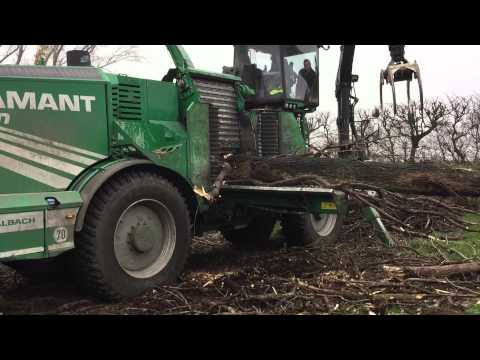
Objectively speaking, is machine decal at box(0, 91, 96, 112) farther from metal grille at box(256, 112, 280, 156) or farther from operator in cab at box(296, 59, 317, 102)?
operator in cab at box(296, 59, 317, 102)

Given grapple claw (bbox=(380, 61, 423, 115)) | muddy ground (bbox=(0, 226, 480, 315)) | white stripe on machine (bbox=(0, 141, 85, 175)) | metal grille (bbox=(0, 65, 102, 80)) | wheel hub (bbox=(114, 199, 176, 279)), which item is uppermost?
grapple claw (bbox=(380, 61, 423, 115))

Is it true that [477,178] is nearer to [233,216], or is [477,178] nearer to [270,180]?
[270,180]

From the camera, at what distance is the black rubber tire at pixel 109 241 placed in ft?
14.4

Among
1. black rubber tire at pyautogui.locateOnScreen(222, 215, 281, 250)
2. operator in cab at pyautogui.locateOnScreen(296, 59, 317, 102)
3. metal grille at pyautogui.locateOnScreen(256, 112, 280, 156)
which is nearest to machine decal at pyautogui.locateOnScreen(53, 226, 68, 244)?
metal grille at pyautogui.locateOnScreen(256, 112, 280, 156)

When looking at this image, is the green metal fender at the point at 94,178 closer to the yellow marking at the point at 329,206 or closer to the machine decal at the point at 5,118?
the machine decal at the point at 5,118

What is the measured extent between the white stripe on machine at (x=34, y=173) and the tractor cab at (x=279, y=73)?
303cm

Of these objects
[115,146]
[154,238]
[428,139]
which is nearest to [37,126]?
[115,146]

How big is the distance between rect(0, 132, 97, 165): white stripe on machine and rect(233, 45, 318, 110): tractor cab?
8.99 ft

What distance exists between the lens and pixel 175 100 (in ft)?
18.9

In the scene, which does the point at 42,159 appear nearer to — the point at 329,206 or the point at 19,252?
the point at 19,252

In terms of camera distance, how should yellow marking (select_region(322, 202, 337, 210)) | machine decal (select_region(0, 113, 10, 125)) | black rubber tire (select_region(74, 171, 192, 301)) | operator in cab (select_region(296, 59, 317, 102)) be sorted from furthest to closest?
operator in cab (select_region(296, 59, 317, 102)), yellow marking (select_region(322, 202, 337, 210)), black rubber tire (select_region(74, 171, 192, 301)), machine decal (select_region(0, 113, 10, 125))

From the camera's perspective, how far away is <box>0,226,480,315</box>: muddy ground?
4145mm

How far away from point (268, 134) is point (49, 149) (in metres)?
3.15

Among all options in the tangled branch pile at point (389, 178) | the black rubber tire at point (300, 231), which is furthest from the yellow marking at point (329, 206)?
the black rubber tire at point (300, 231)
